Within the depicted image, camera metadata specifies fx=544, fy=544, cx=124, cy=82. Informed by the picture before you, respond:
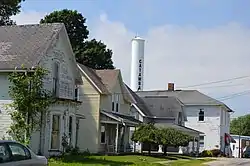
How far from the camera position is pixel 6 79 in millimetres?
32438

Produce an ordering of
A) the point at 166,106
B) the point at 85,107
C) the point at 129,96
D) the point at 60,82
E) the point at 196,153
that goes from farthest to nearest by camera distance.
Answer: the point at 166,106 < the point at 196,153 < the point at 129,96 < the point at 85,107 < the point at 60,82

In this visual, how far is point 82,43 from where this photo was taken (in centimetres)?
6906

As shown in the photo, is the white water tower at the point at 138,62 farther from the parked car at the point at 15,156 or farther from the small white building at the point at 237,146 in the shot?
the parked car at the point at 15,156

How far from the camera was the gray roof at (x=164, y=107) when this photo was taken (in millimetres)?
65438

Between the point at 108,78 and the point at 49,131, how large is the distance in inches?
690

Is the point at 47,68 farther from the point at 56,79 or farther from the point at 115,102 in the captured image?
the point at 115,102

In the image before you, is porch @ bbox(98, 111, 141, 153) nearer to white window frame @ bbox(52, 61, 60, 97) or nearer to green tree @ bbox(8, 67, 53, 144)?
white window frame @ bbox(52, 61, 60, 97)

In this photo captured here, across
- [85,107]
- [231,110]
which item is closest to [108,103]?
[85,107]

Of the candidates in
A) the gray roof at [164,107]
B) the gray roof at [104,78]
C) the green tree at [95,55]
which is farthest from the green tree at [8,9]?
the gray roof at [164,107]

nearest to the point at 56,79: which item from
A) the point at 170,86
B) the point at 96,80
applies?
the point at 96,80

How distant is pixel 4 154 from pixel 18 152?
742 mm

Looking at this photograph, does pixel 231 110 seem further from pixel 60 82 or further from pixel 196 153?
pixel 60 82

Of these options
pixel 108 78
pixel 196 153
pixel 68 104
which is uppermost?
pixel 108 78

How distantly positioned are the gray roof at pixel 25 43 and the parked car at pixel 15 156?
48.9ft
